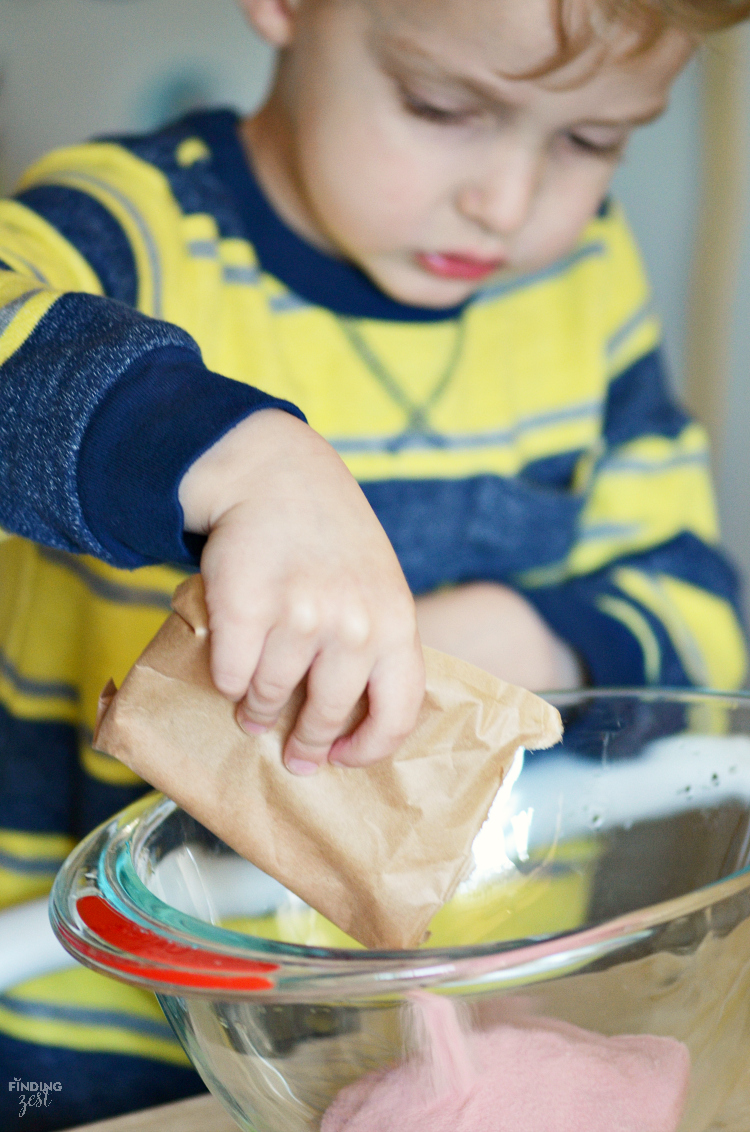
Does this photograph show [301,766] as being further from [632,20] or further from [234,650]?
[632,20]

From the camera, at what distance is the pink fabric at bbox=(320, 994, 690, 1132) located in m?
0.25

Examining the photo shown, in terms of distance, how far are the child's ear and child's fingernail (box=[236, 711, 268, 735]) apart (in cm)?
45

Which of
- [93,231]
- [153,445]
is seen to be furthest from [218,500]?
[93,231]

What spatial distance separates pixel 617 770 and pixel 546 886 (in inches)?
1.9

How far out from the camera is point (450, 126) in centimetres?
51

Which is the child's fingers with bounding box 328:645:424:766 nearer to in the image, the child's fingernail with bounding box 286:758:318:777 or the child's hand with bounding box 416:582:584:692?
the child's fingernail with bounding box 286:758:318:777

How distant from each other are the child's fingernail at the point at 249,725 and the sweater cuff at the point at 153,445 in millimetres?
54

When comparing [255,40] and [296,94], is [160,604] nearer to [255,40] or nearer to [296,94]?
[296,94]

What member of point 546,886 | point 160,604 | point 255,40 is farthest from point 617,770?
point 255,40

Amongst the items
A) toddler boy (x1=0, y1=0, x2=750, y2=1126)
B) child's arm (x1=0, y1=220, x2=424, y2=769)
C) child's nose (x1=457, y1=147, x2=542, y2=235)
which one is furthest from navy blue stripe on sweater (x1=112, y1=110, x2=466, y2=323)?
child's arm (x1=0, y1=220, x2=424, y2=769)

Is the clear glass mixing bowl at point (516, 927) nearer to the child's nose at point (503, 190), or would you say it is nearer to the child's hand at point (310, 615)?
the child's hand at point (310, 615)

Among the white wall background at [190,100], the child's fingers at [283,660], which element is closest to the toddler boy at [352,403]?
the child's fingers at [283,660]

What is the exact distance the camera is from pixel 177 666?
0.84ft

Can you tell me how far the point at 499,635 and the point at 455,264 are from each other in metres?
0.21
